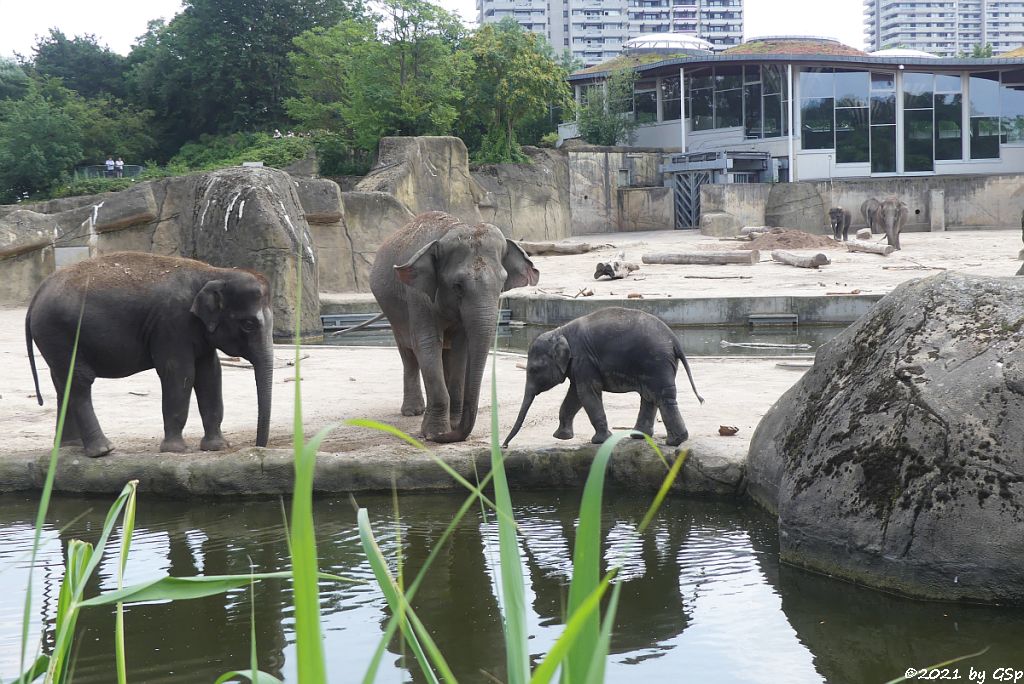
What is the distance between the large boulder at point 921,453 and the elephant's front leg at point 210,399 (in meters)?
3.27

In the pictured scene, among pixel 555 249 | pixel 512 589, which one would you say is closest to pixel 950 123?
pixel 555 249

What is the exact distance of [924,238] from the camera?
1116 inches

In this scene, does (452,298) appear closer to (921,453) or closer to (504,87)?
(921,453)

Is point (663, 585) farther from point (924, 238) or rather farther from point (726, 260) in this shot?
point (924, 238)

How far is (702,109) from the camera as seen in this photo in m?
39.4

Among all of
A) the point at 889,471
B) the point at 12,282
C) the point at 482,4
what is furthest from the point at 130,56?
the point at 482,4

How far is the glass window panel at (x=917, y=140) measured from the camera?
38.0 meters

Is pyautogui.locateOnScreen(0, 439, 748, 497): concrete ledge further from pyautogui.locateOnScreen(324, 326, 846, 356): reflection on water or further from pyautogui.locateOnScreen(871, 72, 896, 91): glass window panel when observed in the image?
pyautogui.locateOnScreen(871, 72, 896, 91): glass window panel

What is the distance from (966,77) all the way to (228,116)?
24084mm

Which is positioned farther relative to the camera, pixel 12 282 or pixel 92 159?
pixel 92 159

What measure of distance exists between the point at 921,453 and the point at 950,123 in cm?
3703

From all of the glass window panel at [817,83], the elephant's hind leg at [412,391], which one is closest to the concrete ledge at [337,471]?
the elephant's hind leg at [412,391]

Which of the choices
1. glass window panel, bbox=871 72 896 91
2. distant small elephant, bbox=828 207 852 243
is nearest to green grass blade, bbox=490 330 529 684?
distant small elephant, bbox=828 207 852 243

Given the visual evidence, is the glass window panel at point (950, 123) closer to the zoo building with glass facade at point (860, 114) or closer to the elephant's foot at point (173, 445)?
the zoo building with glass facade at point (860, 114)
